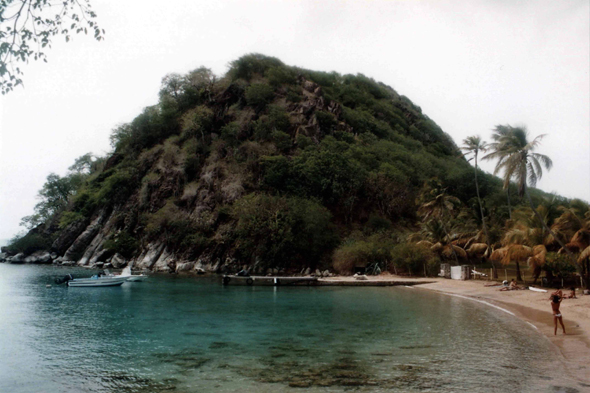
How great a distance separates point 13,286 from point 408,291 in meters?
34.2

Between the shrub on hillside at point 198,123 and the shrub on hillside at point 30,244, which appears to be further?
the shrub on hillside at point 30,244

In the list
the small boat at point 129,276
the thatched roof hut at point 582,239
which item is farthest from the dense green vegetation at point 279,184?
the thatched roof hut at point 582,239

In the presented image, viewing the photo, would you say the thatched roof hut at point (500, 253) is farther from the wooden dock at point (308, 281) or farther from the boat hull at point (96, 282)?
the boat hull at point (96, 282)

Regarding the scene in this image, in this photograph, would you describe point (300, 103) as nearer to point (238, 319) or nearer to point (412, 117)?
point (412, 117)

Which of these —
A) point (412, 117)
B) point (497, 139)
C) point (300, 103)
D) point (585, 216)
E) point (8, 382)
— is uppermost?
point (412, 117)

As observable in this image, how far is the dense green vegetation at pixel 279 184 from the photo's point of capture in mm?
53281

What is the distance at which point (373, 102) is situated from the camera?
96.1 metres

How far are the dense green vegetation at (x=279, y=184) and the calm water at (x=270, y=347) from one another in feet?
73.0

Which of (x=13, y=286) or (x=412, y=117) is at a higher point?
(x=412, y=117)

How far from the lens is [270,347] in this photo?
16719 millimetres

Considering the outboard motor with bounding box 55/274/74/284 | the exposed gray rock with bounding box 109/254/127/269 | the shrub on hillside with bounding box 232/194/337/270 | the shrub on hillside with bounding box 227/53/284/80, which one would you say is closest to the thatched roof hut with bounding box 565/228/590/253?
the shrub on hillside with bounding box 232/194/337/270

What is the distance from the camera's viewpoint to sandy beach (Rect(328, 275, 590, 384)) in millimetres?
13695

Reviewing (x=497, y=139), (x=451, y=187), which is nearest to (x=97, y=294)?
(x=497, y=139)

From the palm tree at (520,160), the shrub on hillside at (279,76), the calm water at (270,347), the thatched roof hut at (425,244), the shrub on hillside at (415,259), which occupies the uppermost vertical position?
the shrub on hillside at (279,76)
